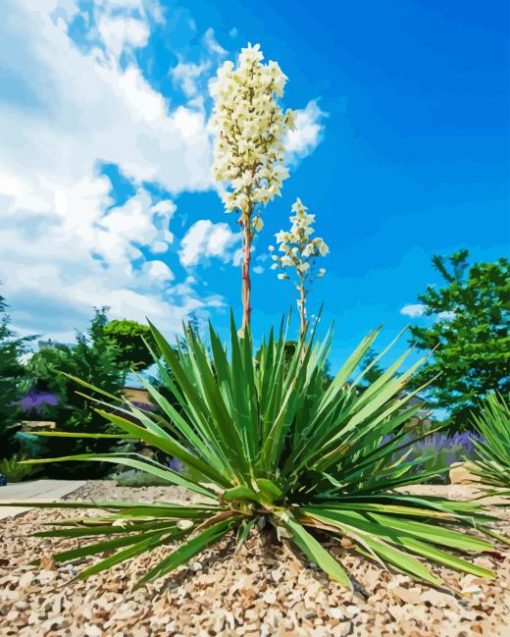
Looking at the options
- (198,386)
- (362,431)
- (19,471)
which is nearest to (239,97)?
(198,386)

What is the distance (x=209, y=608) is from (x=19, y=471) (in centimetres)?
645

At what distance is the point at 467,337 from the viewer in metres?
13.8

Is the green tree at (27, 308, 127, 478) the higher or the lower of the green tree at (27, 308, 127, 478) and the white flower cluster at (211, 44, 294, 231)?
the lower

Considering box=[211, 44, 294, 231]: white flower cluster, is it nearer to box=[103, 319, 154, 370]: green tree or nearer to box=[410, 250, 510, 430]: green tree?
box=[410, 250, 510, 430]: green tree

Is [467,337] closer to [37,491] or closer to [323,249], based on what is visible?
[323,249]

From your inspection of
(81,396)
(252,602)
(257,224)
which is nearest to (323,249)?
(257,224)

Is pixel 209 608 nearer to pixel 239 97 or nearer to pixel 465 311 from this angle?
pixel 239 97

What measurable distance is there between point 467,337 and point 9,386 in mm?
10692

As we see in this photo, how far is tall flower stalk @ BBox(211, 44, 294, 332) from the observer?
222 inches

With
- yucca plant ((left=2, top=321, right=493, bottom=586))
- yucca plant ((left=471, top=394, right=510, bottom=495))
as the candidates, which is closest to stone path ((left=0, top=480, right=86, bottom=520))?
yucca plant ((left=2, top=321, right=493, bottom=586))

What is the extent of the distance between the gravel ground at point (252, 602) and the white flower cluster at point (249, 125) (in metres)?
3.87

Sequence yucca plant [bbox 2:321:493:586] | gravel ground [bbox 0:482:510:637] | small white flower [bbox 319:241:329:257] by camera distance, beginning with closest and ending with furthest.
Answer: gravel ground [bbox 0:482:510:637], yucca plant [bbox 2:321:493:586], small white flower [bbox 319:241:329:257]

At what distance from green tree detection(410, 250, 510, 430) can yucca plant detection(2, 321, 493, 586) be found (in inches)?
420

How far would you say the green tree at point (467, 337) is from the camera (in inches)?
518
